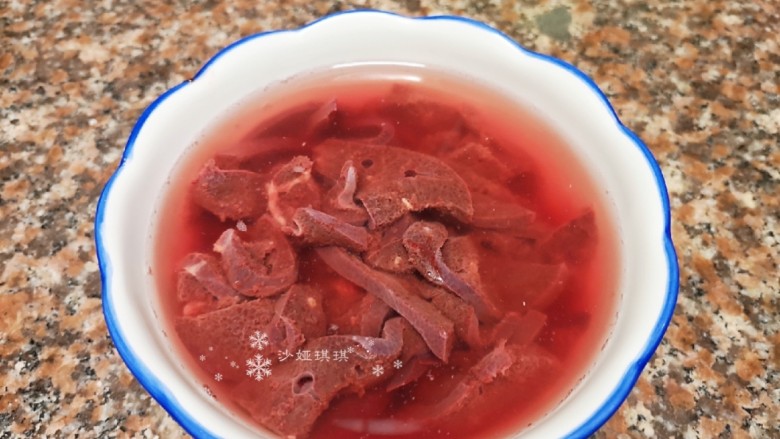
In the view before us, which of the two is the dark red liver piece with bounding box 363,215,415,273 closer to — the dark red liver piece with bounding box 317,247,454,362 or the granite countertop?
the dark red liver piece with bounding box 317,247,454,362

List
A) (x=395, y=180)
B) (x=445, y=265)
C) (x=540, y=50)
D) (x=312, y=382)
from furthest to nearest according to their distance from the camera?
(x=540, y=50) → (x=395, y=180) → (x=445, y=265) → (x=312, y=382)

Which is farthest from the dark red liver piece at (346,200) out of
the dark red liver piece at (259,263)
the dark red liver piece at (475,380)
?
the dark red liver piece at (475,380)

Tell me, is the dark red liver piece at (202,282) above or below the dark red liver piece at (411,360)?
above

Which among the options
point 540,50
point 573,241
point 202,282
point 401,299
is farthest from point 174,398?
point 540,50

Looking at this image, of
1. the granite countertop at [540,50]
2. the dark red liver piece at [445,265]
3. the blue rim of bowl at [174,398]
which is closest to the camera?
the blue rim of bowl at [174,398]

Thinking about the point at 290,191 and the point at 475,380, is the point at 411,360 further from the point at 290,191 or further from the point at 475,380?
the point at 290,191

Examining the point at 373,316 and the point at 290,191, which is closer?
the point at 373,316

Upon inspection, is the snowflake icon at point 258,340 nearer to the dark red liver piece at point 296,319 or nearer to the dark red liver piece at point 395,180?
the dark red liver piece at point 296,319
